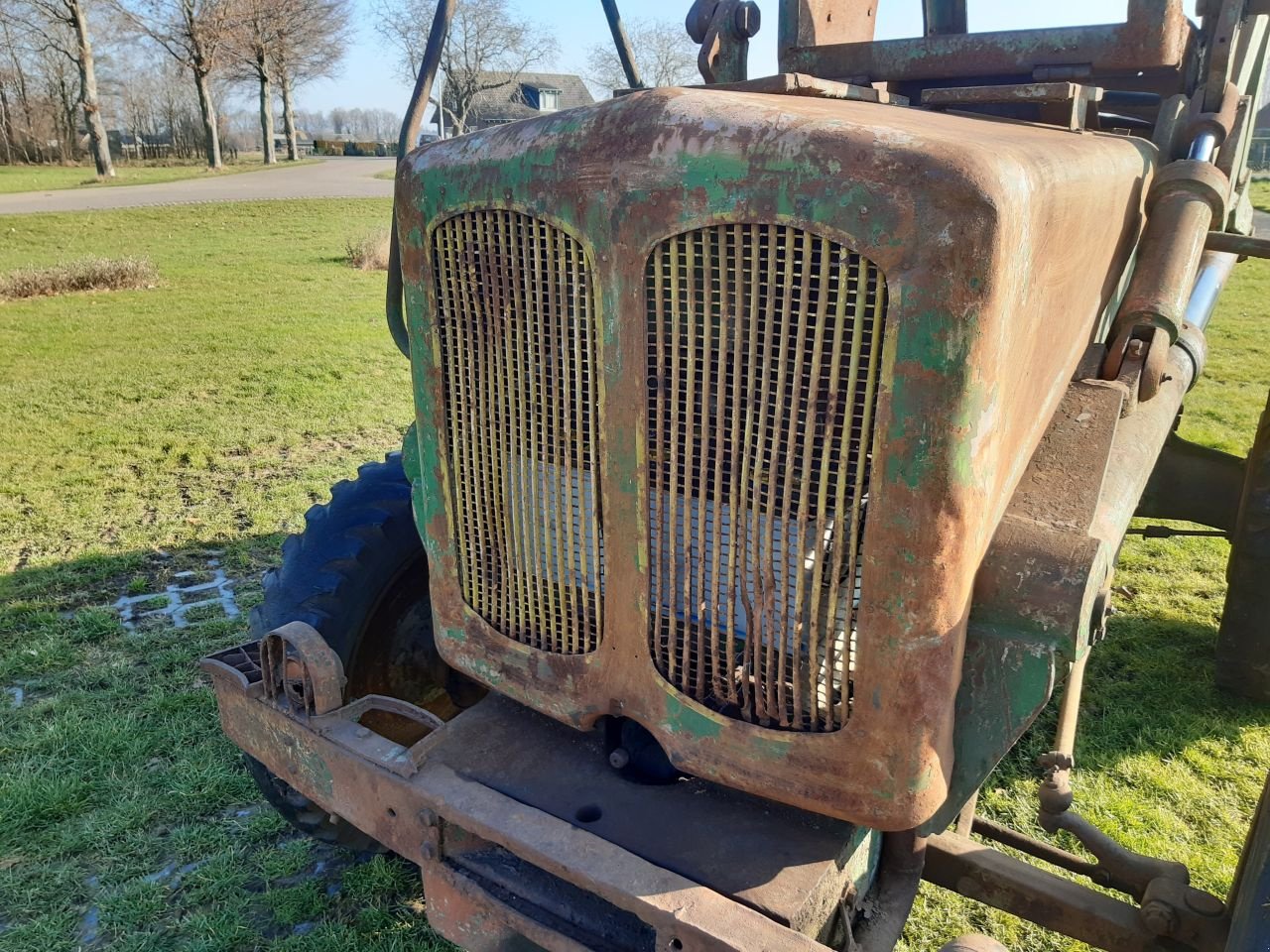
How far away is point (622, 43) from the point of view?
2775mm

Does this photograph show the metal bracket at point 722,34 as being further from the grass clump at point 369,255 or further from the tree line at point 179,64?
the tree line at point 179,64

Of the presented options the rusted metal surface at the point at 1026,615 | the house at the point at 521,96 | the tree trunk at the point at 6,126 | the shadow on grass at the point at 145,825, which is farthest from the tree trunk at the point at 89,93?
the rusted metal surface at the point at 1026,615

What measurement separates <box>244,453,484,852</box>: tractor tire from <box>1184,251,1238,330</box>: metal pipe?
7.21ft

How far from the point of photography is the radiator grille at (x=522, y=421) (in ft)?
5.55

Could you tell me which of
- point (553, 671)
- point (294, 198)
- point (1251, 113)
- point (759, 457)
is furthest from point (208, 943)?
point (294, 198)

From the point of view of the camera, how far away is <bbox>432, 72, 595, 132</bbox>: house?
123 ft

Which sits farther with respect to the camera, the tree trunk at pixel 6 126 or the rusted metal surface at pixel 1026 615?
the tree trunk at pixel 6 126

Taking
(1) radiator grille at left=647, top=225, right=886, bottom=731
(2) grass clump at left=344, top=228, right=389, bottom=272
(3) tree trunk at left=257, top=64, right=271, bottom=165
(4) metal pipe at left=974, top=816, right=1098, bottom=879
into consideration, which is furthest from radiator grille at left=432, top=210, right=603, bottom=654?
(3) tree trunk at left=257, top=64, right=271, bottom=165

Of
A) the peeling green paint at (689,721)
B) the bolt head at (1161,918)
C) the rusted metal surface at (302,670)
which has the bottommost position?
the bolt head at (1161,918)

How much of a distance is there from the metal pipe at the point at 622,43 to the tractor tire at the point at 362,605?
134 cm

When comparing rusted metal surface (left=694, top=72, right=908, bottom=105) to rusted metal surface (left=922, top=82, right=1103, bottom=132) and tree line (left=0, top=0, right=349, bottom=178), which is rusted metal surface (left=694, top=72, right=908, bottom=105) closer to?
rusted metal surface (left=922, top=82, right=1103, bottom=132)

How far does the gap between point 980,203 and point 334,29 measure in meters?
44.3

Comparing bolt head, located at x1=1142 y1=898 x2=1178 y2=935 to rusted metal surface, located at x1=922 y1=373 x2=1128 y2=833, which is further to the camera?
bolt head, located at x1=1142 y1=898 x2=1178 y2=935

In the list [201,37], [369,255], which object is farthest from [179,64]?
[369,255]
